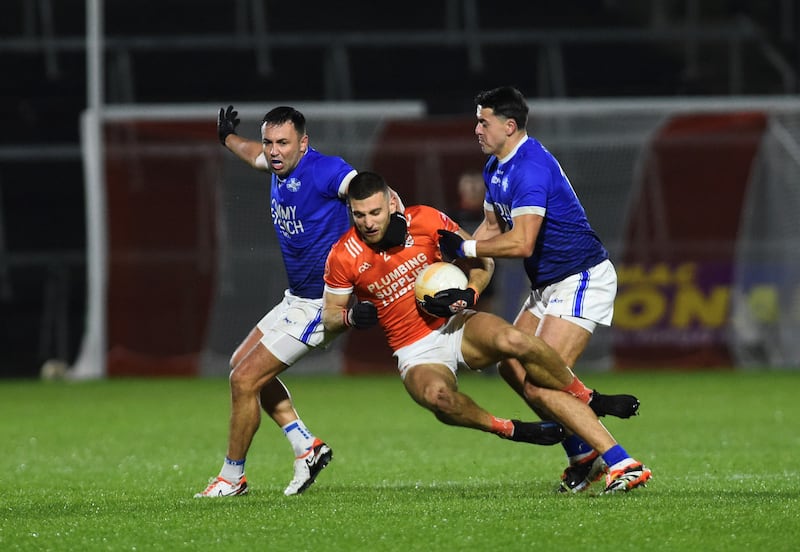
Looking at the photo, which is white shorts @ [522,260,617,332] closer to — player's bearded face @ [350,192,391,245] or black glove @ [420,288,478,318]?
black glove @ [420,288,478,318]

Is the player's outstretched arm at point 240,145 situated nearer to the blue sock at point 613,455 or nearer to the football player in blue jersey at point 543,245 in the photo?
the football player in blue jersey at point 543,245

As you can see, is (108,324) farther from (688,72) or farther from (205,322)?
(688,72)

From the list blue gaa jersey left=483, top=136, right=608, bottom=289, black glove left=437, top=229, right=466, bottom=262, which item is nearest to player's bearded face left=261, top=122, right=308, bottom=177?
Answer: black glove left=437, top=229, right=466, bottom=262

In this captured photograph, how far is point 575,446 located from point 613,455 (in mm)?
672

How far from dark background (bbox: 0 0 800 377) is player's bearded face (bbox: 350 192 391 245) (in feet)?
46.0

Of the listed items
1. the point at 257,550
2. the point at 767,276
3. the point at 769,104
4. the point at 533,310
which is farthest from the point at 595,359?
the point at 257,550

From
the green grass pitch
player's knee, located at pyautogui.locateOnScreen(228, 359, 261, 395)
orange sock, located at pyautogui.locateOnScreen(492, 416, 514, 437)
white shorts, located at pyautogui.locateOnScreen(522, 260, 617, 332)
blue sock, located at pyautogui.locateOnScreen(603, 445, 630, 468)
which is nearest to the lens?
the green grass pitch

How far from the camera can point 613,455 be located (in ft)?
24.7

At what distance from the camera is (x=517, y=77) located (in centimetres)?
2397

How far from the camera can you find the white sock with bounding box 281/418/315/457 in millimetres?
8414

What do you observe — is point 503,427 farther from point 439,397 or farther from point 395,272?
point 395,272

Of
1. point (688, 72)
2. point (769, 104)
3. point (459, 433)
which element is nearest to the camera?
point (459, 433)

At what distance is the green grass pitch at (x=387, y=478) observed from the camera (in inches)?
251

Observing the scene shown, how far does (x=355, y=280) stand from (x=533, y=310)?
1.17 metres
